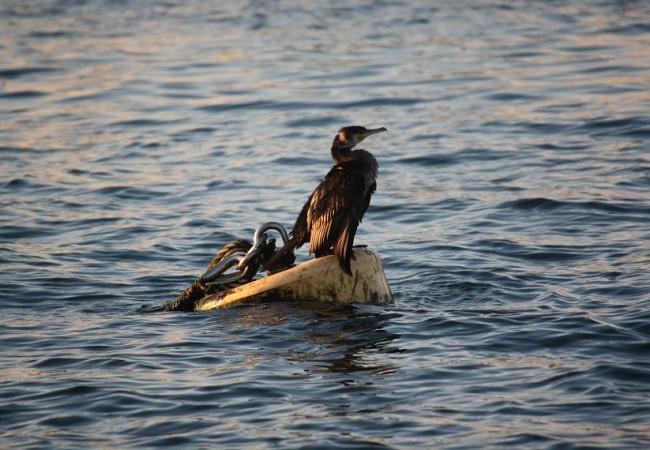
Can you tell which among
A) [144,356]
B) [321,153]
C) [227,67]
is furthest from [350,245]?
[227,67]

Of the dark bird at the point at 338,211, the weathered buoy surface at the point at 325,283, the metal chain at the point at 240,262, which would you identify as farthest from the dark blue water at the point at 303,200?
the dark bird at the point at 338,211

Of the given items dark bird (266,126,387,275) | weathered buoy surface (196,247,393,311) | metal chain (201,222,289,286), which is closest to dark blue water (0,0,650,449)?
weathered buoy surface (196,247,393,311)

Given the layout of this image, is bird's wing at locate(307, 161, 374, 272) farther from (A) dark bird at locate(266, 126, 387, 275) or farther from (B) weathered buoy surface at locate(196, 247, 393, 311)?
(B) weathered buoy surface at locate(196, 247, 393, 311)

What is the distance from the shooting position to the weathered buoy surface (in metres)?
8.44

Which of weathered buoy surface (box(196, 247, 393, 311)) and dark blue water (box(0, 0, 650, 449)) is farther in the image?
weathered buoy surface (box(196, 247, 393, 311))

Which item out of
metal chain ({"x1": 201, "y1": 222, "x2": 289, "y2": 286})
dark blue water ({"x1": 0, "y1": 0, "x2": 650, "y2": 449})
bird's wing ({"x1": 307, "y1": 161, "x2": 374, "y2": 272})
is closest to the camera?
dark blue water ({"x1": 0, "y1": 0, "x2": 650, "y2": 449})

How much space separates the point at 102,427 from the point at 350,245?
2.50m

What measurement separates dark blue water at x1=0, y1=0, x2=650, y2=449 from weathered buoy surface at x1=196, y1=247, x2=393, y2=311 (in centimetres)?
12

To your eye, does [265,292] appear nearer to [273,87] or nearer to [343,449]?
[343,449]

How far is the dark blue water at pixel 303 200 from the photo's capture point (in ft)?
22.3

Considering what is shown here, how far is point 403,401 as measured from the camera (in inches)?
269

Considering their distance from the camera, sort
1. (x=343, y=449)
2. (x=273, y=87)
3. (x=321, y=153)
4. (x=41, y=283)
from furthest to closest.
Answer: (x=273, y=87)
(x=321, y=153)
(x=41, y=283)
(x=343, y=449)

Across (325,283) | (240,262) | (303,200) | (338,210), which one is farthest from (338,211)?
(303,200)

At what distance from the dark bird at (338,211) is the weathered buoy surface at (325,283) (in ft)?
0.30
